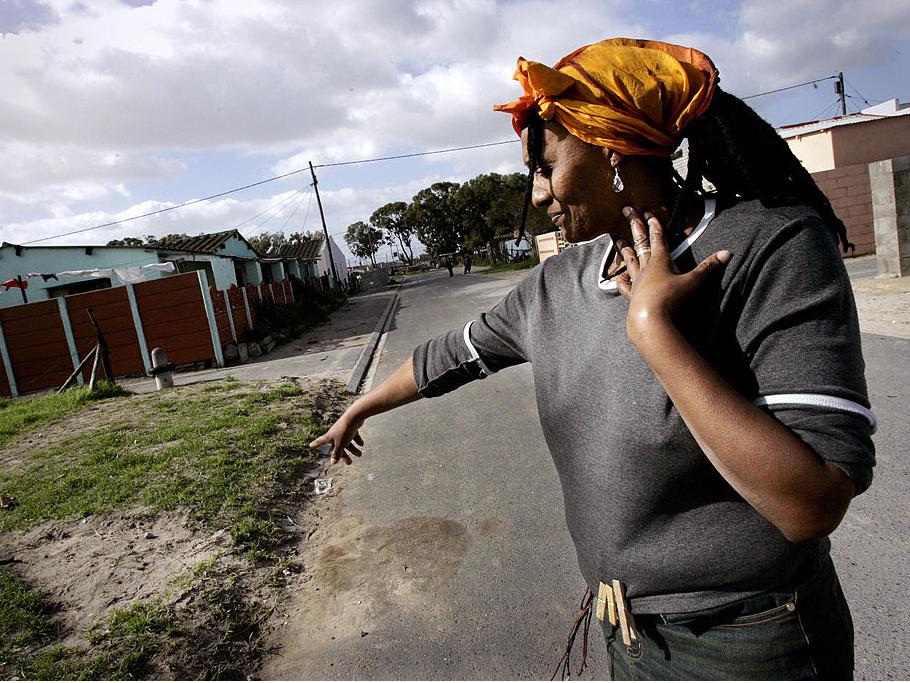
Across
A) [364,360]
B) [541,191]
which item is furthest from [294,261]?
[541,191]

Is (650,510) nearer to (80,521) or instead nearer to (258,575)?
(258,575)

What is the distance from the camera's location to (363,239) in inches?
3762

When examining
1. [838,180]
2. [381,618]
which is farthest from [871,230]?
[381,618]

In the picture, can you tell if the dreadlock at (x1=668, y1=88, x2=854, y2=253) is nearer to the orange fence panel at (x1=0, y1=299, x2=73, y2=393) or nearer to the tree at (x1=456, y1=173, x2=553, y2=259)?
the orange fence panel at (x1=0, y1=299, x2=73, y2=393)

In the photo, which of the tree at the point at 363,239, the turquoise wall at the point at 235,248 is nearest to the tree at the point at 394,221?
the tree at the point at 363,239

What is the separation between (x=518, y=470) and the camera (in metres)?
4.81

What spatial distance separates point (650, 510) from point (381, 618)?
2289 millimetres

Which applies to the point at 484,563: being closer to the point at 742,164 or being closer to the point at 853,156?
the point at 742,164

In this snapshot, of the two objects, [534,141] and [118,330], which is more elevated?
[534,141]

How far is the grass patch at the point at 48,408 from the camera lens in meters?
8.66

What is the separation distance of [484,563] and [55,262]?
20.5 metres

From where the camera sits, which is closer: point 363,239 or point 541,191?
point 541,191

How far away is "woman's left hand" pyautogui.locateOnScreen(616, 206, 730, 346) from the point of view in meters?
1.00

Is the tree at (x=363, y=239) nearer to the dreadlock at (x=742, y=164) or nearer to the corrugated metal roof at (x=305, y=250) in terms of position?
the corrugated metal roof at (x=305, y=250)
